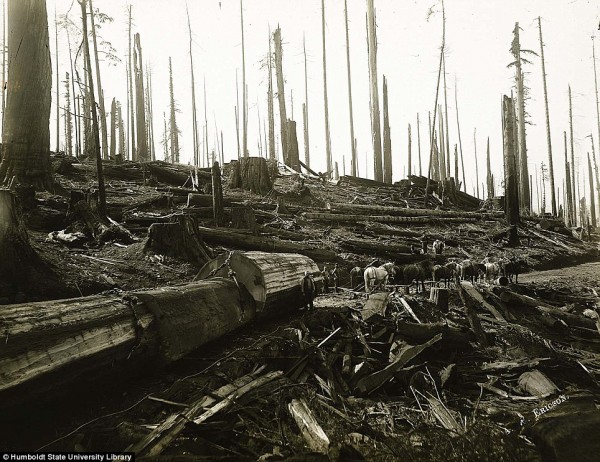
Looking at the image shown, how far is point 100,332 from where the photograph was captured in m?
2.37

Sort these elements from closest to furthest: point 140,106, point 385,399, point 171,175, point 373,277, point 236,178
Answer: point 385,399, point 373,277, point 236,178, point 171,175, point 140,106

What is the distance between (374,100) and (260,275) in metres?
18.6

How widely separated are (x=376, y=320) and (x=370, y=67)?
66.3 ft

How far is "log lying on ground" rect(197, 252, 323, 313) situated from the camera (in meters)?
4.23

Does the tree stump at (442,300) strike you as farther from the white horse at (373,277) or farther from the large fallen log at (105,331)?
the large fallen log at (105,331)

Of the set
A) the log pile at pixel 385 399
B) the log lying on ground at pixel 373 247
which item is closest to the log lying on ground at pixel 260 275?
the log pile at pixel 385 399

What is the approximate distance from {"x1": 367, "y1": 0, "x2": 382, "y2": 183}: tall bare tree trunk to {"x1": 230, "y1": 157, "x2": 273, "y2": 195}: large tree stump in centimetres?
956

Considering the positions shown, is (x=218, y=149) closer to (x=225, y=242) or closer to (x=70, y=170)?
(x=70, y=170)

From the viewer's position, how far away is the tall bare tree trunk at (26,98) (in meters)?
7.43

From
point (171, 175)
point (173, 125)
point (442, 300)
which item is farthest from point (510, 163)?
point (173, 125)

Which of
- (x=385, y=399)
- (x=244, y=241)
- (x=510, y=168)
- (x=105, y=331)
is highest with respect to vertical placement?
(x=510, y=168)

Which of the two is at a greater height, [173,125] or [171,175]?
[173,125]

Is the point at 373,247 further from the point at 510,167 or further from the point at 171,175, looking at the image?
the point at 171,175

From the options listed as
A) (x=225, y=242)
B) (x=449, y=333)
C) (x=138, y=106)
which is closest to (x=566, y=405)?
(x=449, y=333)
